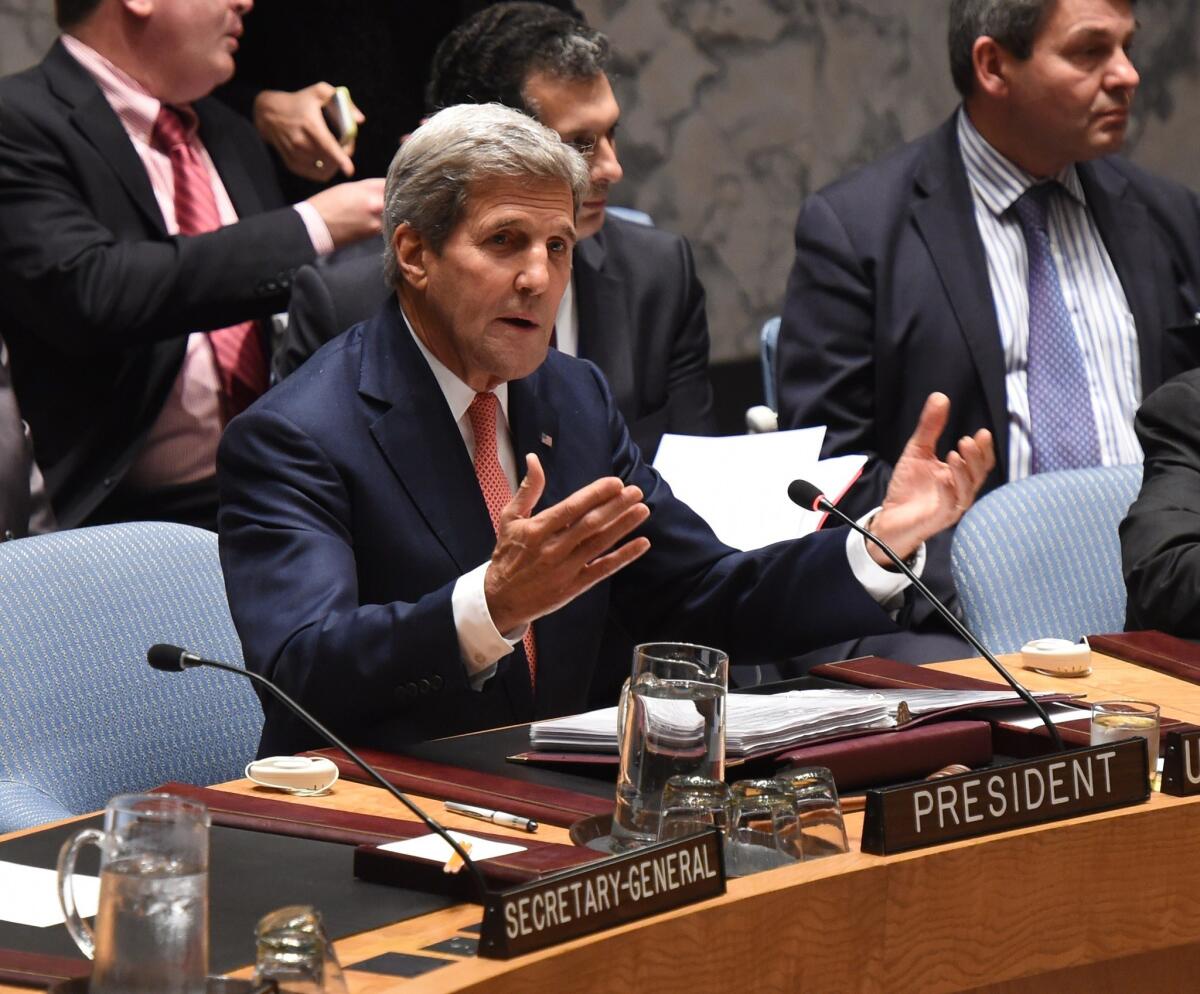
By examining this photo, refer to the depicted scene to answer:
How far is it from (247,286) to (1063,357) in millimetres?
1511

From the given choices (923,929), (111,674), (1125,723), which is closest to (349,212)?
(111,674)

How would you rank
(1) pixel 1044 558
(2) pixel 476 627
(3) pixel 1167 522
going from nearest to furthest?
(2) pixel 476 627 → (3) pixel 1167 522 → (1) pixel 1044 558

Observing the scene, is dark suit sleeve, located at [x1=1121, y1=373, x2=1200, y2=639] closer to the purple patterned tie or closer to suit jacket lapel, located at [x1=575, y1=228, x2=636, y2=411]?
the purple patterned tie

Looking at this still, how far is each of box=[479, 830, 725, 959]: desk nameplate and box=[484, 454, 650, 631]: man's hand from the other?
0.51m

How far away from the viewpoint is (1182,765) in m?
1.88

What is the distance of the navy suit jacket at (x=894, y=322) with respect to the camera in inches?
146

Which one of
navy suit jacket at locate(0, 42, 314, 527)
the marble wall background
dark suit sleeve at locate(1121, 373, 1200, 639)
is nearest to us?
dark suit sleeve at locate(1121, 373, 1200, 639)

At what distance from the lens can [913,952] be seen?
1.68 meters

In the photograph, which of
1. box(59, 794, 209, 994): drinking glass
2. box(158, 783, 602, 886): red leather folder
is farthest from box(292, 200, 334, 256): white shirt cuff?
box(59, 794, 209, 994): drinking glass

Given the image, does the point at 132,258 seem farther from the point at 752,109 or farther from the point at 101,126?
the point at 752,109

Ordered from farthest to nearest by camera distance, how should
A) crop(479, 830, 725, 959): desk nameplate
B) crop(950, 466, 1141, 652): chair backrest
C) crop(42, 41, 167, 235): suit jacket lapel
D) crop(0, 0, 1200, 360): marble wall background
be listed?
crop(0, 0, 1200, 360): marble wall background → crop(42, 41, 167, 235): suit jacket lapel → crop(950, 466, 1141, 652): chair backrest → crop(479, 830, 725, 959): desk nameplate

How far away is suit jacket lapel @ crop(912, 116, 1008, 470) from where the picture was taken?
3729mm

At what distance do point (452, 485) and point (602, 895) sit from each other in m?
1.04

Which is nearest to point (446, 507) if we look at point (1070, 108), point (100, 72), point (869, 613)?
point (869, 613)
